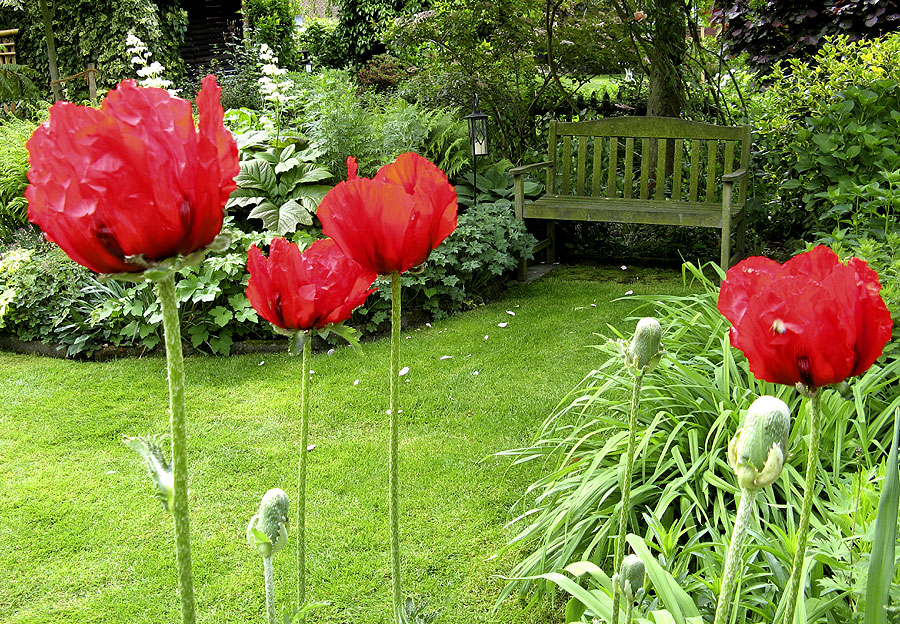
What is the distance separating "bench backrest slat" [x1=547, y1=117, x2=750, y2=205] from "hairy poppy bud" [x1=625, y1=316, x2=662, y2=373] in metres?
5.49

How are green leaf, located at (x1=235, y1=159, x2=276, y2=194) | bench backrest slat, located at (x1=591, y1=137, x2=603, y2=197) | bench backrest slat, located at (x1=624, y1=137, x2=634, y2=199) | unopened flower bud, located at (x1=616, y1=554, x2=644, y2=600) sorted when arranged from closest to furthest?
1. unopened flower bud, located at (x1=616, y1=554, x2=644, y2=600)
2. green leaf, located at (x1=235, y1=159, x2=276, y2=194)
3. bench backrest slat, located at (x1=624, y1=137, x2=634, y2=199)
4. bench backrest slat, located at (x1=591, y1=137, x2=603, y2=197)

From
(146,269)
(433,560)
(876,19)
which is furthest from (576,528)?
(876,19)

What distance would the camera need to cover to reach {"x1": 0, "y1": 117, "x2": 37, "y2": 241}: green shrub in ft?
18.7

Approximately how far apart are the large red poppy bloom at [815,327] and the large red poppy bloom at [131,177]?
610 millimetres

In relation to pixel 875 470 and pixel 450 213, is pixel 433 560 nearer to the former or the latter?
pixel 875 470

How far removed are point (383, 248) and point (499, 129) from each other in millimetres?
7102

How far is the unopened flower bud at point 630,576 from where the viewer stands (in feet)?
2.95

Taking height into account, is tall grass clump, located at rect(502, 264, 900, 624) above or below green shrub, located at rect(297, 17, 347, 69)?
below

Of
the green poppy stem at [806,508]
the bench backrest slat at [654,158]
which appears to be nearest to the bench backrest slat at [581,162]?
the bench backrest slat at [654,158]

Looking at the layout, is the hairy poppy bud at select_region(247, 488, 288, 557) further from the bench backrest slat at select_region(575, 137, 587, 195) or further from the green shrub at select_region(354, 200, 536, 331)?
the bench backrest slat at select_region(575, 137, 587, 195)

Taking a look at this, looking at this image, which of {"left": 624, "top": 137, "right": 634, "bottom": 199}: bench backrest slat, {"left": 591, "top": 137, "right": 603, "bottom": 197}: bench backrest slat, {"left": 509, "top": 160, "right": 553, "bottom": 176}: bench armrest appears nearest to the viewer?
{"left": 509, "top": 160, "right": 553, "bottom": 176}: bench armrest

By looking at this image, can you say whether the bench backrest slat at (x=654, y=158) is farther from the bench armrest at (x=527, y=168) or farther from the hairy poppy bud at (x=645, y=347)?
the hairy poppy bud at (x=645, y=347)

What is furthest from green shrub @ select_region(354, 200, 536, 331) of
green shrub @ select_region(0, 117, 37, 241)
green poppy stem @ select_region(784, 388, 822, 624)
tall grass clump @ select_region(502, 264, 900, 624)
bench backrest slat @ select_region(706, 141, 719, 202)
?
green poppy stem @ select_region(784, 388, 822, 624)

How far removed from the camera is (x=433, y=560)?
2816 mm
